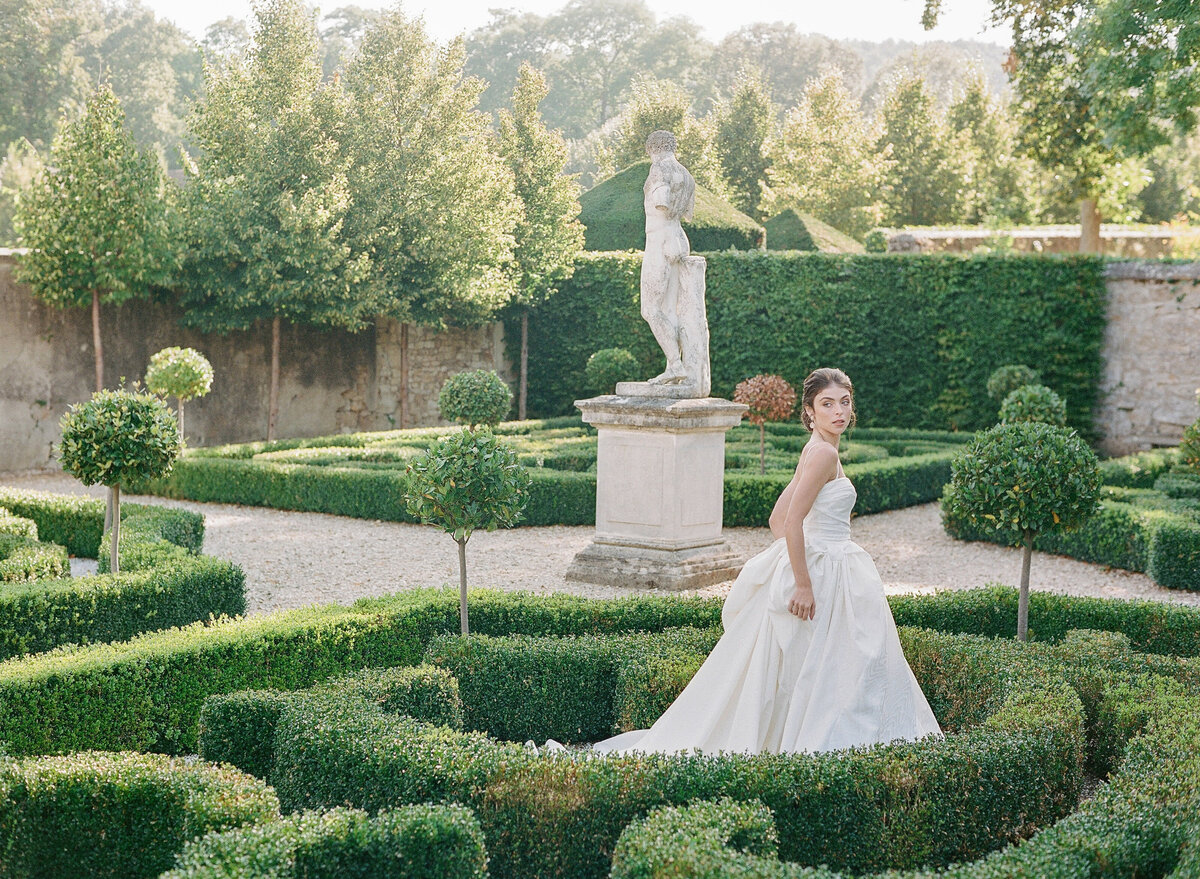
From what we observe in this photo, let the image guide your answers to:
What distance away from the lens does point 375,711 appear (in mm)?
4320

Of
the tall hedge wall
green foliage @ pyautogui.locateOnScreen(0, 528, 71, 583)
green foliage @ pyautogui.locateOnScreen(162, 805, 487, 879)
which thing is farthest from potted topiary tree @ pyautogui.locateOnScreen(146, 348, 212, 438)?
green foliage @ pyautogui.locateOnScreen(162, 805, 487, 879)

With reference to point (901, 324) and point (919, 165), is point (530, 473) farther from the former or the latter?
point (919, 165)

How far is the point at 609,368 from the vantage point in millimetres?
18000

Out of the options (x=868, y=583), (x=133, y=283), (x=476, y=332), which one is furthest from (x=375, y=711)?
(x=476, y=332)

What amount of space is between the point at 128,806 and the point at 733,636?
2.22 m

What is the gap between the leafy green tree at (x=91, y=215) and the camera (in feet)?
46.7

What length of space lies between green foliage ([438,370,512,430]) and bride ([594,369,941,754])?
8.87 metres

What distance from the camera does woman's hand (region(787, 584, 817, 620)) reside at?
169 inches

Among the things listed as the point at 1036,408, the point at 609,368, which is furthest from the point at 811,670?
the point at 609,368

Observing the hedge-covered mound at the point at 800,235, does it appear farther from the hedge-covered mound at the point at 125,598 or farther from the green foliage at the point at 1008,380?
the hedge-covered mound at the point at 125,598

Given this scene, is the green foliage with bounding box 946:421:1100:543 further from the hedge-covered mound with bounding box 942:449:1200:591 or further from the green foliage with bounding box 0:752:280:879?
the green foliage with bounding box 0:752:280:879

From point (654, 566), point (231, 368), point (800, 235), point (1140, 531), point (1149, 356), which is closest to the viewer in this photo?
point (654, 566)

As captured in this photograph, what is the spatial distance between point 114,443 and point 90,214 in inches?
343

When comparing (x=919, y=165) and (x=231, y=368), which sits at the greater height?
(x=919, y=165)
